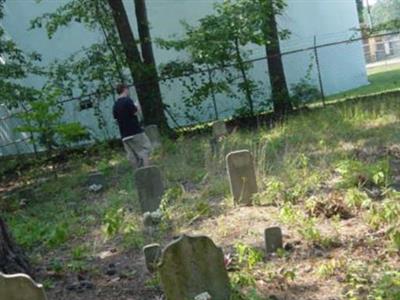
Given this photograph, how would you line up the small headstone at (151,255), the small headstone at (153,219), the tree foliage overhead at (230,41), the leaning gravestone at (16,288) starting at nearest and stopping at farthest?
the leaning gravestone at (16,288) < the small headstone at (151,255) < the small headstone at (153,219) < the tree foliage overhead at (230,41)

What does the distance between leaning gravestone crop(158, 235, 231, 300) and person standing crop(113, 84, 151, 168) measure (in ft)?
24.0

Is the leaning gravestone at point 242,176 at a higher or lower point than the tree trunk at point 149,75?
lower

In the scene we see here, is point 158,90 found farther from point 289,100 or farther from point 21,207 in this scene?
point 21,207

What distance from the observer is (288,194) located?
785 cm

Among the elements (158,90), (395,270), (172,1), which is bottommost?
(395,270)

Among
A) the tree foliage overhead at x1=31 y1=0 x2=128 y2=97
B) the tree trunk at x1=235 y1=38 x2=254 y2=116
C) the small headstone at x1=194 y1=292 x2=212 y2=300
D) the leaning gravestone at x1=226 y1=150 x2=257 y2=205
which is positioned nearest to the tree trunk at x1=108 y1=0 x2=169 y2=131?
Result: the tree foliage overhead at x1=31 y1=0 x2=128 y2=97

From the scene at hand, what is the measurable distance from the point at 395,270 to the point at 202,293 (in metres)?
1.59

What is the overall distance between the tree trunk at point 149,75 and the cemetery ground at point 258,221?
5955mm

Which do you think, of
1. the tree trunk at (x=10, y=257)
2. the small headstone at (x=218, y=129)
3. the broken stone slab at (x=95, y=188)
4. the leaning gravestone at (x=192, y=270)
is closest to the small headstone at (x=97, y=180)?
the broken stone slab at (x=95, y=188)

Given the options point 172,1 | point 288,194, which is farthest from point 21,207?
point 172,1

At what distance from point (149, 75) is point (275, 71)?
4021 millimetres

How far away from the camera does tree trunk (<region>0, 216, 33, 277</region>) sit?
5.70 metres

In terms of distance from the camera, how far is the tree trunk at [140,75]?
1934 cm

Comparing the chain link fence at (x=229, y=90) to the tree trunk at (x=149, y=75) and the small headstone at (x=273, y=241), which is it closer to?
the tree trunk at (x=149, y=75)
